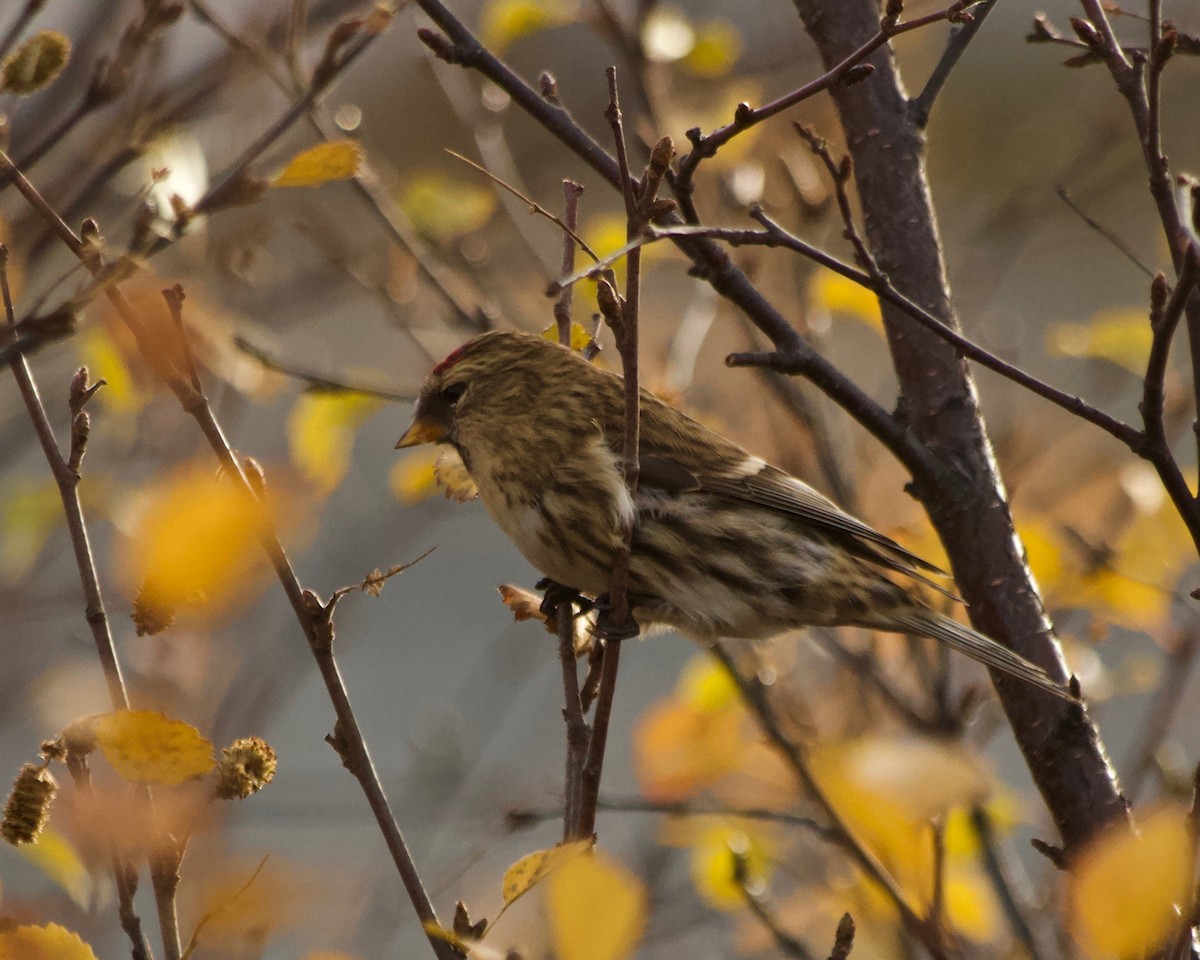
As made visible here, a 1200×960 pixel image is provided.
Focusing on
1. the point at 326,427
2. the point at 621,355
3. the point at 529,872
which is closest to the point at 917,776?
the point at 529,872

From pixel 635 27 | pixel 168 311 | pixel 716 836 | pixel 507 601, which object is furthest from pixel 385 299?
pixel 168 311

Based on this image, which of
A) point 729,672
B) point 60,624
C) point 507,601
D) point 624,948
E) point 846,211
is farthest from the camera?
point 60,624

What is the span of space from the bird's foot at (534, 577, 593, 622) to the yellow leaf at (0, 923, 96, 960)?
1.14 meters

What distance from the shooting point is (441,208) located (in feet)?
11.0

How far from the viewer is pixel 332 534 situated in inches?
251

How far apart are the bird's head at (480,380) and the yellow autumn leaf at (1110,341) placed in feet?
3.30

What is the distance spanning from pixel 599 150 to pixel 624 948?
4.23ft

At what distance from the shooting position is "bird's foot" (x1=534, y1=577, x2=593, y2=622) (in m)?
2.47

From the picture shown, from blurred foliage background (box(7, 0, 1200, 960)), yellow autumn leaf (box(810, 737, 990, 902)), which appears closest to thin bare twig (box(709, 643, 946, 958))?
blurred foliage background (box(7, 0, 1200, 960))

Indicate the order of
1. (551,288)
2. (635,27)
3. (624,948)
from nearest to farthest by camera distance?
(624,948) < (551,288) < (635,27)

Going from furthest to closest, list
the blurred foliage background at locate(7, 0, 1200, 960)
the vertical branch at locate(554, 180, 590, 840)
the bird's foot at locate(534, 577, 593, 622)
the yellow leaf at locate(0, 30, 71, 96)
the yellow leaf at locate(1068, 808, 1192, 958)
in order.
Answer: the bird's foot at locate(534, 577, 593, 622) → the blurred foliage background at locate(7, 0, 1200, 960) → the vertical branch at locate(554, 180, 590, 840) → the yellow leaf at locate(0, 30, 71, 96) → the yellow leaf at locate(1068, 808, 1192, 958)

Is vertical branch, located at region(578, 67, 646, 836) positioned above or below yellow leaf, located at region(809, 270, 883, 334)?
below

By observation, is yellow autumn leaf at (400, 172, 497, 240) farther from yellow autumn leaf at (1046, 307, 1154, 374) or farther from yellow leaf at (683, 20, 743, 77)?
yellow autumn leaf at (1046, 307, 1154, 374)

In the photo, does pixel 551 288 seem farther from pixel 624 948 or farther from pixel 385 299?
pixel 385 299
